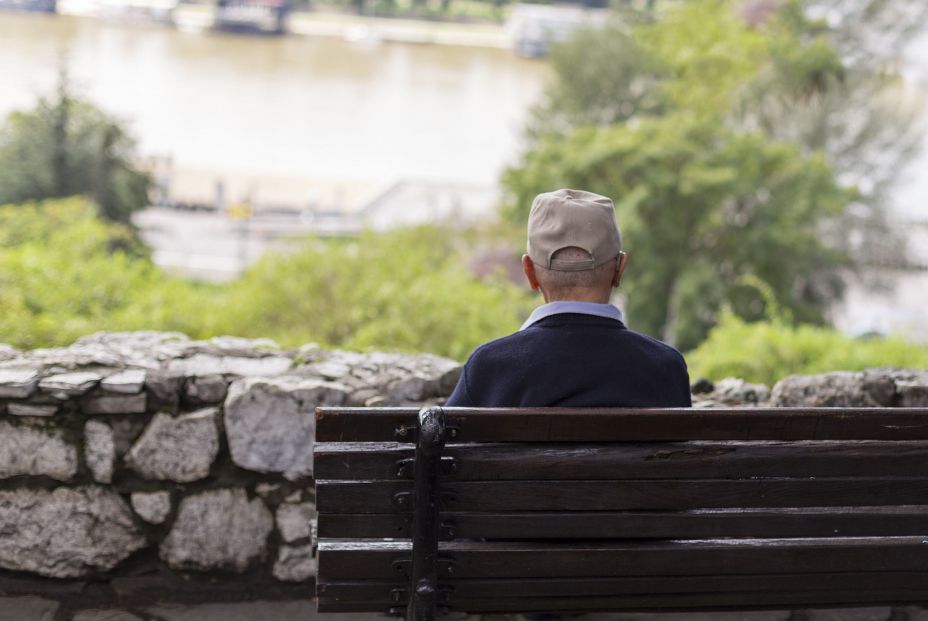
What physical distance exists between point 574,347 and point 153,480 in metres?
1.45

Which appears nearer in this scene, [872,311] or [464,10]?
[872,311]

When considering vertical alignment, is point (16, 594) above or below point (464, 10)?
below

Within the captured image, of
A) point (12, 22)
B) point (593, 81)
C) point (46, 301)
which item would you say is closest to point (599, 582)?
point (46, 301)

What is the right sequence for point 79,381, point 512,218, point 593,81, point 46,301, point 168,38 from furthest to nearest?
point 168,38, point 593,81, point 512,218, point 46,301, point 79,381

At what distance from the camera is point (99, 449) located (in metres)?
2.95

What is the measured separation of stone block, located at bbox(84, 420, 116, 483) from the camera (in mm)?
2947

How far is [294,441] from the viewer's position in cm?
304

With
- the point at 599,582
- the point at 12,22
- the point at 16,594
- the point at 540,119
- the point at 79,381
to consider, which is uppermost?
the point at 12,22

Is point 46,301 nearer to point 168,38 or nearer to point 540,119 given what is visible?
point 540,119

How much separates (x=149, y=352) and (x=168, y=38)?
92.6 metres

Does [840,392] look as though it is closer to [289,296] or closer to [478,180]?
[289,296]

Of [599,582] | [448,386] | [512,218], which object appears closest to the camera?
[599,582]

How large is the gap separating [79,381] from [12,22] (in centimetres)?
8969

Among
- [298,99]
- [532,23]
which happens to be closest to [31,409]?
[298,99]
